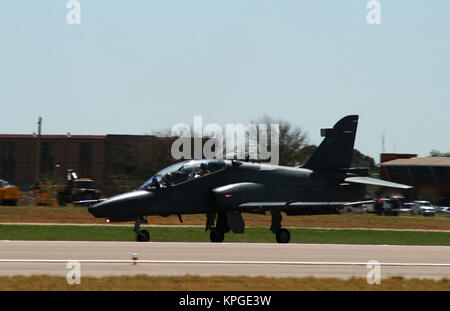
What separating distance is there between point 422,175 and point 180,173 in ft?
245

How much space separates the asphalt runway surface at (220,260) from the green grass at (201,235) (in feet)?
20.2

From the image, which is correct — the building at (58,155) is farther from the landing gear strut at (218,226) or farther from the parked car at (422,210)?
the landing gear strut at (218,226)

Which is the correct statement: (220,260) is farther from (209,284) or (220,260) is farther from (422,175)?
(422,175)

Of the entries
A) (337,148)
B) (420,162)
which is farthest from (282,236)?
(420,162)

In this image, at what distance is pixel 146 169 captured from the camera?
75.6 metres

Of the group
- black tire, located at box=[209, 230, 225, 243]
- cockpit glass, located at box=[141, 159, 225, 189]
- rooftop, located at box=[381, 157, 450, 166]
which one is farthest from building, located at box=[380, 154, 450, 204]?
cockpit glass, located at box=[141, 159, 225, 189]

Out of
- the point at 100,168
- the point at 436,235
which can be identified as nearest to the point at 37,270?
the point at 436,235

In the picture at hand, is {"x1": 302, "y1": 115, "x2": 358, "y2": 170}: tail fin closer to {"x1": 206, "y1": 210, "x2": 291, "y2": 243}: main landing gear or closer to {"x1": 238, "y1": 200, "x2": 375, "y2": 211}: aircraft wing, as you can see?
{"x1": 238, "y1": 200, "x2": 375, "y2": 211}: aircraft wing

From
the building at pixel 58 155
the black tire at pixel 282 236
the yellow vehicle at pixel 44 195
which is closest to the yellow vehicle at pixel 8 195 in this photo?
the yellow vehicle at pixel 44 195

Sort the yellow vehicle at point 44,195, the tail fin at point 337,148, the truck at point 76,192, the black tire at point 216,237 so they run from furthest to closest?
Answer: the truck at point 76,192, the yellow vehicle at point 44,195, the tail fin at point 337,148, the black tire at point 216,237

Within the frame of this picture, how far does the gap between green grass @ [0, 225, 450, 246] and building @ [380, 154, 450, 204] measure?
57.1 meters

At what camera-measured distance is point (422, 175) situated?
305ft

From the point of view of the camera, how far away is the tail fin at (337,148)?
1049 inches
